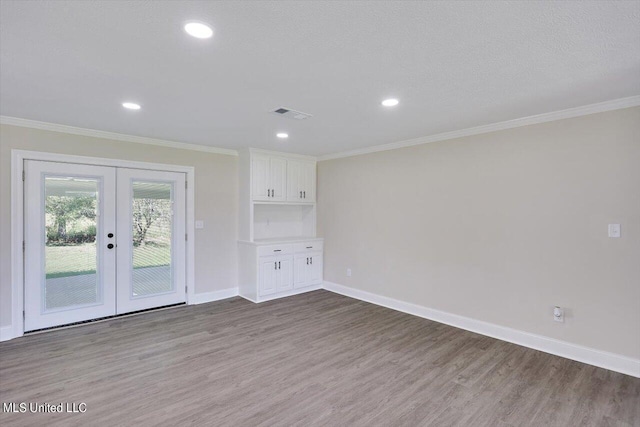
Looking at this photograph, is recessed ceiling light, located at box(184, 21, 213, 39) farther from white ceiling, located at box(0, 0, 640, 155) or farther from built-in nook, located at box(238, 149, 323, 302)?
built-in nook, located at box(238, 149, 323, 302)

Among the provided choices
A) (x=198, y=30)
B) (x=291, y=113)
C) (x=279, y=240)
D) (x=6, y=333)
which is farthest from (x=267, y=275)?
(x=198, y=30)

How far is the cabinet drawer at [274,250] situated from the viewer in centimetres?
500

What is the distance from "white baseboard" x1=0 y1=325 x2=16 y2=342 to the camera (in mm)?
3527

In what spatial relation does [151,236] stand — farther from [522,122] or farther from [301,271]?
[522,122]

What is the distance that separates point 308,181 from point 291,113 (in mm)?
2652

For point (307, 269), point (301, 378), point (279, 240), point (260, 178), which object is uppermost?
point (260, 178)

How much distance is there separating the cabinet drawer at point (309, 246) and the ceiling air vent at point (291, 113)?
102 inches

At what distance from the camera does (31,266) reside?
12.1 ft

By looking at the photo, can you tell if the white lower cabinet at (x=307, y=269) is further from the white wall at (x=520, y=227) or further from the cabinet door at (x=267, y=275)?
the white wall at (x=520, y=227)

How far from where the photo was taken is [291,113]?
3244mm

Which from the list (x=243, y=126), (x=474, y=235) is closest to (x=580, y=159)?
(x=474, y=235)

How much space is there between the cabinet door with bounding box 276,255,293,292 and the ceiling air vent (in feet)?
8.52

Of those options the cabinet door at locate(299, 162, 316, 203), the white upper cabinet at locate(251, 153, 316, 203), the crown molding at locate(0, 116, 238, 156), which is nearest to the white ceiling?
the crown molding at locate(0, 116, 238, 156)

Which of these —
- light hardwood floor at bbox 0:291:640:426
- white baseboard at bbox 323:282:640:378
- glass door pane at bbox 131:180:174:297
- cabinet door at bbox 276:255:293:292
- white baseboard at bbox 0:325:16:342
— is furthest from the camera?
cabinet door at bbox 276:255:293:292
